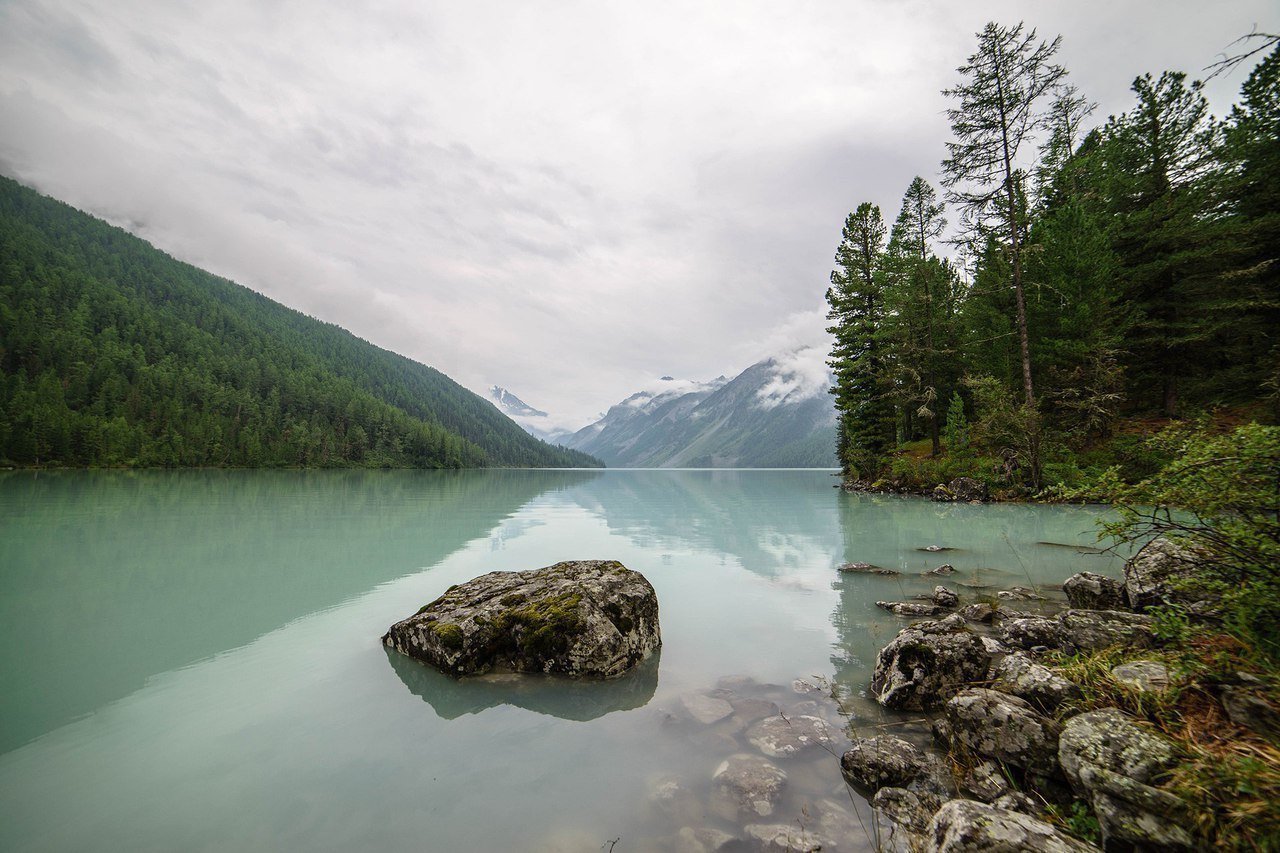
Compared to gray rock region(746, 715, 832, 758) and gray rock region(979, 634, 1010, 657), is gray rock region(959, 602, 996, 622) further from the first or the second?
gray rock region(746, 715, 832, 758)

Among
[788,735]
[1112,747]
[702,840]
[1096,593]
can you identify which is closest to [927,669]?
[788,735]

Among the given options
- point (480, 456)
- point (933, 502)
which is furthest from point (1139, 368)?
point (480, 456)

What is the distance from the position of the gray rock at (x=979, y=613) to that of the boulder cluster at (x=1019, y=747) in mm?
1879

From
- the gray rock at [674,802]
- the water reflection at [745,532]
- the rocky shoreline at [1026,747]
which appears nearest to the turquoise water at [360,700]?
the gray rock at [674,802]

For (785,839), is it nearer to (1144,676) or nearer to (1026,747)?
(1026,747)

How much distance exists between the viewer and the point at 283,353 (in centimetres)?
17388

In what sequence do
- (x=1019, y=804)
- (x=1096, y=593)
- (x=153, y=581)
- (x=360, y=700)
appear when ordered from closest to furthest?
(x=1019, y=804) → (x=360, y=700) → (x=1096, y=593) → (x=153, y=581)

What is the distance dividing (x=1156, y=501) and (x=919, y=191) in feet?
179

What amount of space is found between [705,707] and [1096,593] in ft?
26.7

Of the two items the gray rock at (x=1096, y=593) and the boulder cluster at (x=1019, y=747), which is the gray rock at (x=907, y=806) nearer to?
the boulder cluster at (x=1019, y=747)

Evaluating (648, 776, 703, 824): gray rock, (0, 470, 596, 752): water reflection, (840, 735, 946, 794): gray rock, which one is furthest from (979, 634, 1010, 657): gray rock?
(0, 470, 596, 752): water reflection

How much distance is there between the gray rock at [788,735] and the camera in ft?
18.6

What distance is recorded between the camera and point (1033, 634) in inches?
275

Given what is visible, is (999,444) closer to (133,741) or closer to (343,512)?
(133,741)
